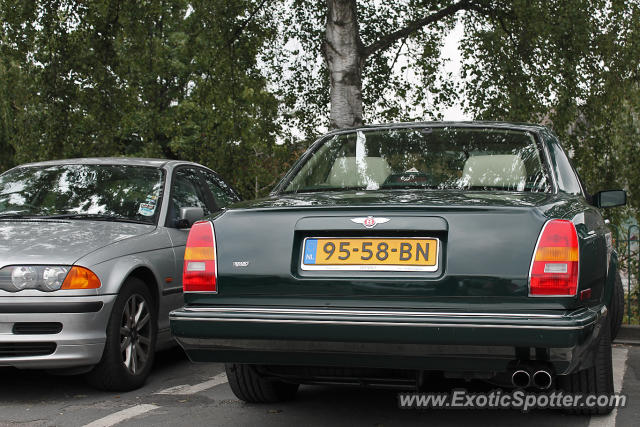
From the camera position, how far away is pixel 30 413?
4.95 m

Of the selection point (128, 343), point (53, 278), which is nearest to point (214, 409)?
point (128, 343)

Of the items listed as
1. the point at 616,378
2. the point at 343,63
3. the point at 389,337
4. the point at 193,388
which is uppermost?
the point at 343,63

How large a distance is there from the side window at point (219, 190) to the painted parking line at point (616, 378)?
11.8 ft

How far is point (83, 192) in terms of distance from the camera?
6.51m

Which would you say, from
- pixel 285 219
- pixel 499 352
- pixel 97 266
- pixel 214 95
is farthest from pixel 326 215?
pixel 214 95

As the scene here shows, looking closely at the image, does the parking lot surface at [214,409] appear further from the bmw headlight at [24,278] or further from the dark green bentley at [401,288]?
the bmw headlight at [24,278]

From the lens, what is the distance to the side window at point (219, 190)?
7.52 metres

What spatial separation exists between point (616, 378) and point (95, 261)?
3.80 meters

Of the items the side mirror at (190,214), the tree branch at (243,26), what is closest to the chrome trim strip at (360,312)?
the side mirror at (190,214)

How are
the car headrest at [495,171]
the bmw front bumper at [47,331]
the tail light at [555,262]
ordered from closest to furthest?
the tail light at [555,262] < the car headrest at [495,171] < the bmw front bumper at [47,331]

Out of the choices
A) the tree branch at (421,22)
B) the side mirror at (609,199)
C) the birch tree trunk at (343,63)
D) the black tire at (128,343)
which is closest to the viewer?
the black tire at (128,343)

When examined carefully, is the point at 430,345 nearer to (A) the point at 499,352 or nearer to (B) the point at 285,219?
(A) the point at 499,352

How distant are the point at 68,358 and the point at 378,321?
2466 millimetres

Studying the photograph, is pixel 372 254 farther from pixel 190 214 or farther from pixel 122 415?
pixel 190 214
